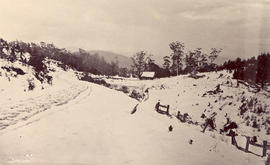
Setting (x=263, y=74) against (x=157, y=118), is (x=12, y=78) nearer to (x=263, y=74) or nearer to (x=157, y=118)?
(x=157, y=118)

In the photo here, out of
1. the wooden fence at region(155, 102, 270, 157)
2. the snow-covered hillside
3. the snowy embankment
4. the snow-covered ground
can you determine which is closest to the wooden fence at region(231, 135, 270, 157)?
the wooden fence at region(155, 102, 270, 157)

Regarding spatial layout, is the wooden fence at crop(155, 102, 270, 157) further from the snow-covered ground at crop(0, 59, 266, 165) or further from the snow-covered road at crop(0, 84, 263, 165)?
the snow-covered road at crop(0, 84, 263, 165)

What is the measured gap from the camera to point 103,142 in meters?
11.1

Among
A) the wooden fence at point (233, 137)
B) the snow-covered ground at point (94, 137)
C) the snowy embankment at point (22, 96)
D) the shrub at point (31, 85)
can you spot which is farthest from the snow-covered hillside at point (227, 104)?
the shrub at point (31, 85)

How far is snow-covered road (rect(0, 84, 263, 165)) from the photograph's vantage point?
9656 millimetres

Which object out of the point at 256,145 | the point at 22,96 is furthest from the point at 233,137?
the point at 22,96

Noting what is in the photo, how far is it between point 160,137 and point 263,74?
28.9 feet

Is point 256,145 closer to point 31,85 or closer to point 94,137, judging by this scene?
point 94,137

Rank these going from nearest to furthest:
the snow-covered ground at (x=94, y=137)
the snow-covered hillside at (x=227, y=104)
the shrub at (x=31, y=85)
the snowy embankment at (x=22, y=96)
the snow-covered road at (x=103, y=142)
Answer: the snow-covered road at (x=103, y=142), the snow-covered ground at (x=94, y=137), the snowy embankment at (x=22, y=96), the shrub at (x=31, y=85), the snow-covered hillside at (x=227, y=104)

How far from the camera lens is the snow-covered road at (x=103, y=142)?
966 cm

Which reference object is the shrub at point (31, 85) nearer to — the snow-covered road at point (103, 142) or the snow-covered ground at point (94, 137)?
the snow-covered ground at point (94, 137)

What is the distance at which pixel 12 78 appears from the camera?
42.0 feet

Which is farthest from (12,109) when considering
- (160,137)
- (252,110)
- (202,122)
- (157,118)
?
(252,110)

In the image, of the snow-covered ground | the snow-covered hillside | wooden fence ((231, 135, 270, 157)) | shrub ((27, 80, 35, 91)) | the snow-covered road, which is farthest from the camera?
the snow-covered hillside
